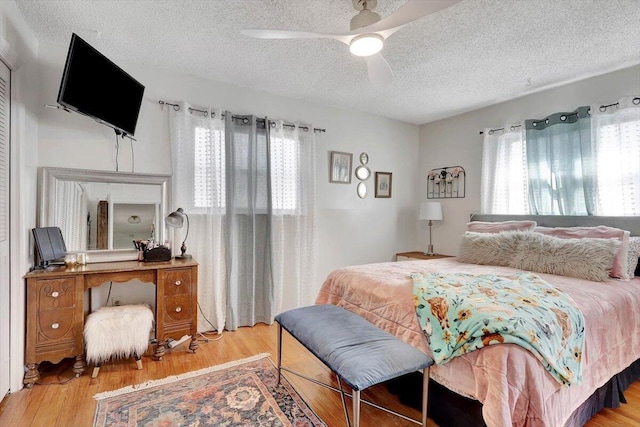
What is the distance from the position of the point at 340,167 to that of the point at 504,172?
1965 mm

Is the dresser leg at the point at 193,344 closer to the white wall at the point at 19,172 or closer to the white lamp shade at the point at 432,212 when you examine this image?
the white wall at the point at 19,172

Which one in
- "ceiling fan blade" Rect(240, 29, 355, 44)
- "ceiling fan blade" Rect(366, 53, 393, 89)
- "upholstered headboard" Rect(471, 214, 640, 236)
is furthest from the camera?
"upholstered headboard" Rect(471, 214, 640, 236)

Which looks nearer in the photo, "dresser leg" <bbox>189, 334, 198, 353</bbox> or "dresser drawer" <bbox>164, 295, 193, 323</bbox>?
"dresser drawer" <bbox>164, 295, 193, 323</bbox>

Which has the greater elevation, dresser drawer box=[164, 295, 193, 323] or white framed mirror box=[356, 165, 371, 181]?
white framed mirror box=[356, 165, 371, 181]

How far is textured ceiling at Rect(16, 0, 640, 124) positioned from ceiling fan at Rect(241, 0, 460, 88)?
0.23 meters

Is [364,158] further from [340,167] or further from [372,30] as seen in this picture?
[372,30]

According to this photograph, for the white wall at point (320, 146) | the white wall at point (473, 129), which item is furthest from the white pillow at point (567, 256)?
the white wall at point (320, 146)

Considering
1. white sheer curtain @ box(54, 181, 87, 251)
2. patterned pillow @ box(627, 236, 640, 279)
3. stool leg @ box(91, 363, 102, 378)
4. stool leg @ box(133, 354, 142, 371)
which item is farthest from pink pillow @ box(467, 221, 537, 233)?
white sheer curtain @ box(54, 181, 87, 251)

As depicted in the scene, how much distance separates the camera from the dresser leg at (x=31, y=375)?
6.63 ft

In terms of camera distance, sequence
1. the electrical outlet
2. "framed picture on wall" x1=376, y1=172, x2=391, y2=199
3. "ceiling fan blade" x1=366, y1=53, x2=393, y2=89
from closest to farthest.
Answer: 1. "ceiling fan blade" x1=366, y1=53, x2=393, y2=89
2. the electrical outlet
3. "framed picture on wall" x1=376, y1=172, x2=391, y2=199

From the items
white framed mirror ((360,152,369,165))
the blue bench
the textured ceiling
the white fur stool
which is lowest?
the white fur stool

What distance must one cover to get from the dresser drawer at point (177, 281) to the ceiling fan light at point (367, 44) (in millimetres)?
2129

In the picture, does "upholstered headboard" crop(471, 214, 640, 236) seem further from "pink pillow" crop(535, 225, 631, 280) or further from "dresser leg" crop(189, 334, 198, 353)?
"dresser leg" crop(189, 334, 198, 353)

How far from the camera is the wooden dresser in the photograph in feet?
6.72
